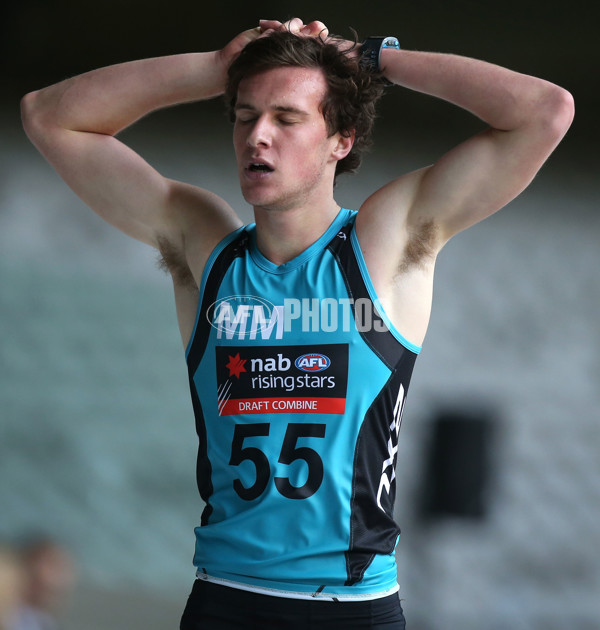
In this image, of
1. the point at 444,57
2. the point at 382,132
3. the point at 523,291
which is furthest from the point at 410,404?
the point at 444,57

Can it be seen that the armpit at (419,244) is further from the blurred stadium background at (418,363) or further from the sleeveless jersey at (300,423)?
the blurred stadium background at (418,363)

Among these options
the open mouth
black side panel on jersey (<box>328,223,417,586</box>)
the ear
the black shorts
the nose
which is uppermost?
the ear

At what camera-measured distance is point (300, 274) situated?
1.58 meters

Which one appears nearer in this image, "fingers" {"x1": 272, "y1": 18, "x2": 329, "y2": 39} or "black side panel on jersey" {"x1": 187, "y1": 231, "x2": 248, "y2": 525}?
"black side panel on jersey" {"x1": 187, "y1": 231, "x2": 248, "y2": 525}

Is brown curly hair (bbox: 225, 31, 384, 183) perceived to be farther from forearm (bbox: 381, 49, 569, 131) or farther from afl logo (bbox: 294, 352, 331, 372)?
afl logo (bbox: 294, 352, 331, 372)

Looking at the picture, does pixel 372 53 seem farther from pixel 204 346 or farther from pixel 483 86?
pixel 204 346

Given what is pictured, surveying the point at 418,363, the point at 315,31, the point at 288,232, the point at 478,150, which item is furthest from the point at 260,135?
the point at 418,363

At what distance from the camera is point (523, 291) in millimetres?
4305

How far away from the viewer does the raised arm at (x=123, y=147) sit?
1.71 m

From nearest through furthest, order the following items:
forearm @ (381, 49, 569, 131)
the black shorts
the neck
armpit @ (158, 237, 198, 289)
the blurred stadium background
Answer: the black shorts
forearm @ (381, 49, 569, 131)
the neck
armpit @ (158, 237, 198, 289)
the blurred stadium background

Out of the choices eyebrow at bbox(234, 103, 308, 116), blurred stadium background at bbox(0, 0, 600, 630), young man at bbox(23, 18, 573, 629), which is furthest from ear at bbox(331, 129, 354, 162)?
blurred stadium background at bbox(0, 0, 600, 630)

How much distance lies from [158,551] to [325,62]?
10.3 feet

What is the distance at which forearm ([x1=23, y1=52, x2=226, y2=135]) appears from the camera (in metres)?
1.71

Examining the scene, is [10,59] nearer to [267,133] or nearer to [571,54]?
[571,54]
